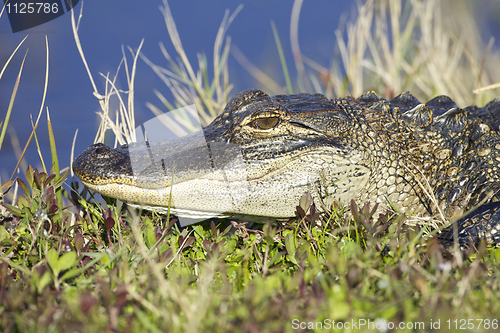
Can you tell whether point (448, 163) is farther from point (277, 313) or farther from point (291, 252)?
point (277, 313)

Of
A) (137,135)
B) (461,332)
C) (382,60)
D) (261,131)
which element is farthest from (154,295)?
(382,60)

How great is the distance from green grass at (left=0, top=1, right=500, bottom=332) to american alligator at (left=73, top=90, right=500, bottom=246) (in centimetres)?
24

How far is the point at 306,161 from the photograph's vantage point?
115 inches

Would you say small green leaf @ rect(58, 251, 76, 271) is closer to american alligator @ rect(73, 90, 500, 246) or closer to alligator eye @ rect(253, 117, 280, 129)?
american alligator @ rect(73, 90, 500, 246)

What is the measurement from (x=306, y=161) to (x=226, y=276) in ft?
4.25

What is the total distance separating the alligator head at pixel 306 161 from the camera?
2.62 meters

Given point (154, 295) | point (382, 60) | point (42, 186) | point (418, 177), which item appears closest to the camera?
point (154, 295)

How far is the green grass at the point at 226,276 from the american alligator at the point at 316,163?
242mm

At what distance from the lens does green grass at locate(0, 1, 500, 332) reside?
4.46 feet

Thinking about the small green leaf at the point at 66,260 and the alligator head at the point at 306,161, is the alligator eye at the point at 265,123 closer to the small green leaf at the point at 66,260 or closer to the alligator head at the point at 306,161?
the alligator head at the point at 306,161

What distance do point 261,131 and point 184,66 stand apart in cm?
304

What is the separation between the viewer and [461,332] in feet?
4.17

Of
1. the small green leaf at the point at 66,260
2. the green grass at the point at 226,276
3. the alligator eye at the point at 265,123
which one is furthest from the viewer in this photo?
the alligator eye at the point at 265,123

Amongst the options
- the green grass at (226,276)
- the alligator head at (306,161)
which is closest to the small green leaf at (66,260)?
the green grass at (226,276)
